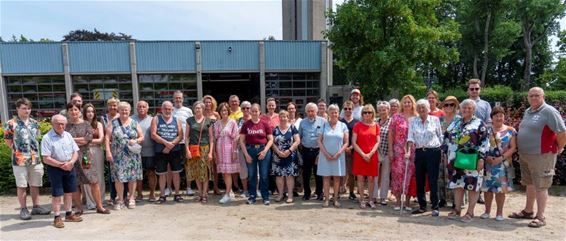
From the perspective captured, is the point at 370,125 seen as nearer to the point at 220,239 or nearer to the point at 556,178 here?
the point at 220,239

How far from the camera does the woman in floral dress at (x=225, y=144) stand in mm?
6461

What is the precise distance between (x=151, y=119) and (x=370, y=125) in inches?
141

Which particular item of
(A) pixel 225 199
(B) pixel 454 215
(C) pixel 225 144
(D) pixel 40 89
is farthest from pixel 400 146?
(D) pixel 40 89

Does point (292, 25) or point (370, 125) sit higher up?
point (292, 25)

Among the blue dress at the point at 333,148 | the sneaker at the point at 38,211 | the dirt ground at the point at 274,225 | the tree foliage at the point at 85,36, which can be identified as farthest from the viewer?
the tree foliage at the point at 85,36

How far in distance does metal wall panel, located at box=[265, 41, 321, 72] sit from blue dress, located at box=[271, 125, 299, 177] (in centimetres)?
2173

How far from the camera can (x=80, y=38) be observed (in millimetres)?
41906

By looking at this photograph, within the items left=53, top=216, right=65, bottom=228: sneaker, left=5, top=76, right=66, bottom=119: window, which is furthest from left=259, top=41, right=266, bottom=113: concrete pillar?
left=53, top=216, right=65, bottom=228: sneaker

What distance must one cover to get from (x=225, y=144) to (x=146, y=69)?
22689mm

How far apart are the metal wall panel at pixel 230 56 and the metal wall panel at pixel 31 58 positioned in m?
9.94

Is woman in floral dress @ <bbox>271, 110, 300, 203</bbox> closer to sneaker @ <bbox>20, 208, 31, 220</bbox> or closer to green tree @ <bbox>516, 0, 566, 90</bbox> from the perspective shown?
sneaker @ <bbox>20, 208, 31, 220</bbox>

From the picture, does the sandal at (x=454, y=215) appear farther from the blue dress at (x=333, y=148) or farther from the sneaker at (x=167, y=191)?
the sneaker at (x=167, y=191)

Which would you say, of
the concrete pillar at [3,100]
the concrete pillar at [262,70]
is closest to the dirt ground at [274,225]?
the concrete pillar at [262,70]

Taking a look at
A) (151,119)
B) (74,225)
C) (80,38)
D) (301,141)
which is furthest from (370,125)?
(80,38)
